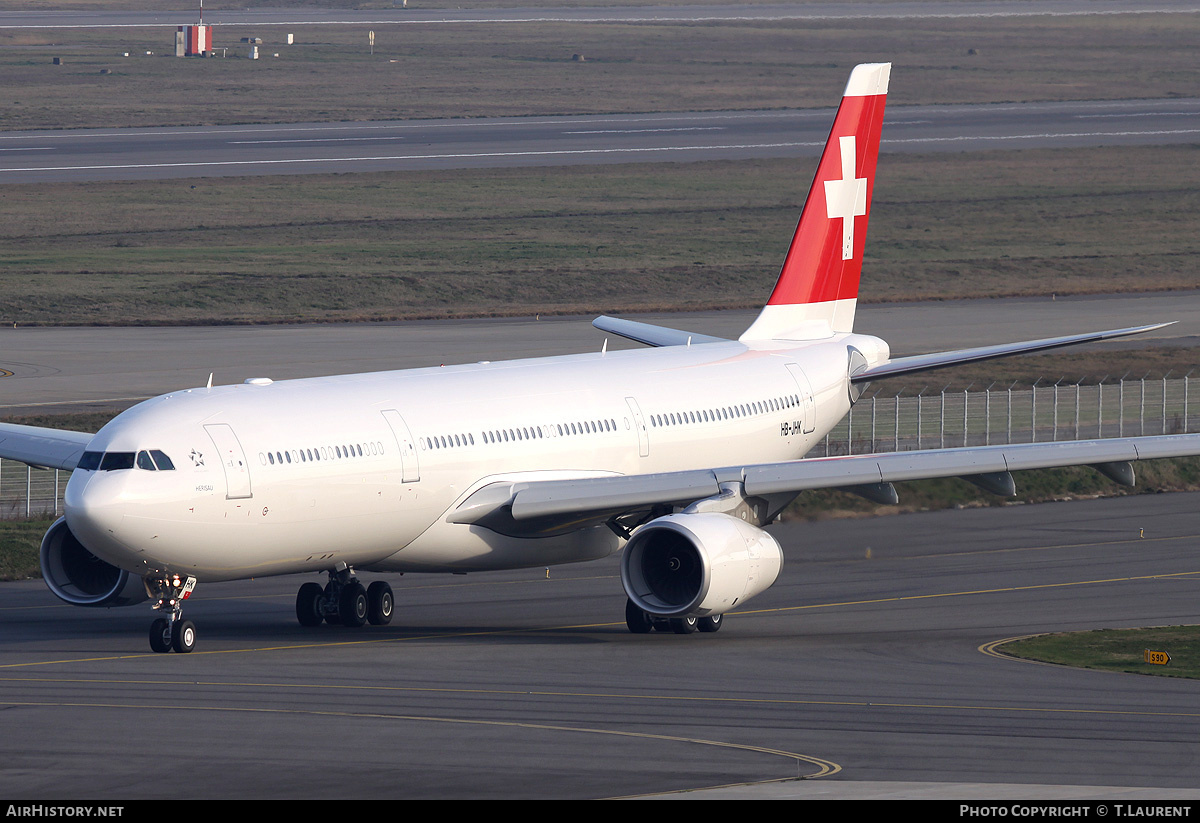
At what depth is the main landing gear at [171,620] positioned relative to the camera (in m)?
36.1

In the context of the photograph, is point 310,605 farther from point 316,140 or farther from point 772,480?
point 316,140

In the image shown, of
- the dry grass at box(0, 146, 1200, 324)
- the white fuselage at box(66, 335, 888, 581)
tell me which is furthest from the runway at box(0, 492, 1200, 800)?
the dry grass at box(0, 146, 1200, 324)

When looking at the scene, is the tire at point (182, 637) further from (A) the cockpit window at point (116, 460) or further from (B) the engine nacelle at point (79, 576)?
(A) the cockpit window at point (116, 460)

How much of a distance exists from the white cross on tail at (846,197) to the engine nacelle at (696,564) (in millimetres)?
14630

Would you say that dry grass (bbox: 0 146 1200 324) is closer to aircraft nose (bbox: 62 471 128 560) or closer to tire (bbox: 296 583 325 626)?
tire (bbox: 296 583 325 626)

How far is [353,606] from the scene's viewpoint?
40.4 meters

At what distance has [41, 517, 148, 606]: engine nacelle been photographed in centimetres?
3894

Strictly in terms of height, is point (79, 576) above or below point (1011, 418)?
below

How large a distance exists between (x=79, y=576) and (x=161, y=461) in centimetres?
594

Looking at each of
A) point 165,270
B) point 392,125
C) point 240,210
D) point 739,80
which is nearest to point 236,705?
point 165,270

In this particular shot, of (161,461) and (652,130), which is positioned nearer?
(161,461)

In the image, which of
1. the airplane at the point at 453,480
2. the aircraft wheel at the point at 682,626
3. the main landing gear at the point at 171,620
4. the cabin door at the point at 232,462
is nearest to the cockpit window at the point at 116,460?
the airplane at the point at 453,480

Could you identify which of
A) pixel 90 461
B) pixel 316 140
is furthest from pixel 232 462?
pixel 316 140

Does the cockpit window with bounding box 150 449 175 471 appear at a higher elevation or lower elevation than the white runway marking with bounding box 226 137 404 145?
lower
